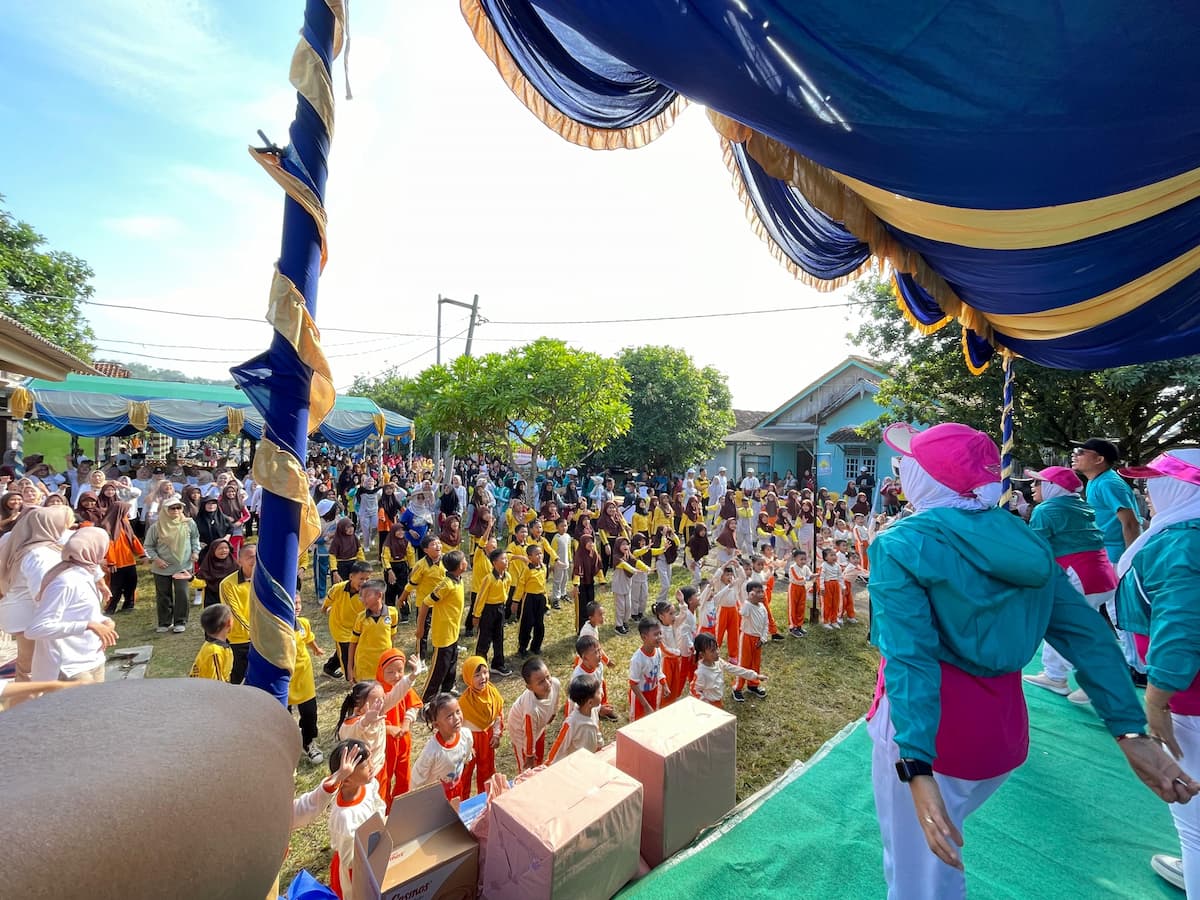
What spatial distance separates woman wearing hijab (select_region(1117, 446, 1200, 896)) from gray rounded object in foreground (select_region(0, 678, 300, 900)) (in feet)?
9.48

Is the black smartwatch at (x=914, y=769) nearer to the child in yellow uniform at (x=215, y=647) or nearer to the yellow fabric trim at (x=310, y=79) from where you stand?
the yellow fabric trim at (x=310, y=79)

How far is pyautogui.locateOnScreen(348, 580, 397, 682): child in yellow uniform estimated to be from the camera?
14.9ft

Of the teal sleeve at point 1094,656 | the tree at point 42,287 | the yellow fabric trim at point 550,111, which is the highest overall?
the tree at point 42,287

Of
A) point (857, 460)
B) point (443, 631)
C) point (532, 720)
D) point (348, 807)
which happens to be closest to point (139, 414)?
point (443, 631)

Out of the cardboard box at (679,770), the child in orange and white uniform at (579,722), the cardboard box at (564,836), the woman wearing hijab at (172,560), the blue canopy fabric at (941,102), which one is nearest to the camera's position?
the blue canopy fabric at (941,102)

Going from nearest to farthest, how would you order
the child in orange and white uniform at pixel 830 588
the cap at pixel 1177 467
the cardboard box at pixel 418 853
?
1. the cardboard box at pixel 418 853
2. the cap at pixel 1177 467
3. the child in orange and white uniform at pixel 830 588

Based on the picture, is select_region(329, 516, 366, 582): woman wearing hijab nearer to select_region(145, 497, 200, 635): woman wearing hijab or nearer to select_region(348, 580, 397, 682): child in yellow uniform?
select_region(145, 497, 200, 635): woman wearing hijab

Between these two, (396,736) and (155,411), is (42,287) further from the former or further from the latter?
(396,736)

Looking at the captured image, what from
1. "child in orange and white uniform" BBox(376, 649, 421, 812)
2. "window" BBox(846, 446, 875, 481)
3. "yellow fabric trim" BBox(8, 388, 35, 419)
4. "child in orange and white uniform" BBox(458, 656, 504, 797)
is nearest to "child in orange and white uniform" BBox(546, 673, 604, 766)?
"child in orange and white uniform" BBox(458, 656, 504, 797)

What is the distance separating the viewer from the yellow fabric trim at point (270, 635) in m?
1.24

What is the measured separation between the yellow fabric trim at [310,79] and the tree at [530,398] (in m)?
11.6

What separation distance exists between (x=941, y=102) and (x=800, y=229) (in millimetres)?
2140

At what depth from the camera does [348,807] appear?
9.04ft

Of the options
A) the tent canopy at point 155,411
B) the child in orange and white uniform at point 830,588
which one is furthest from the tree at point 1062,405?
the tent canopy at point 155,411
